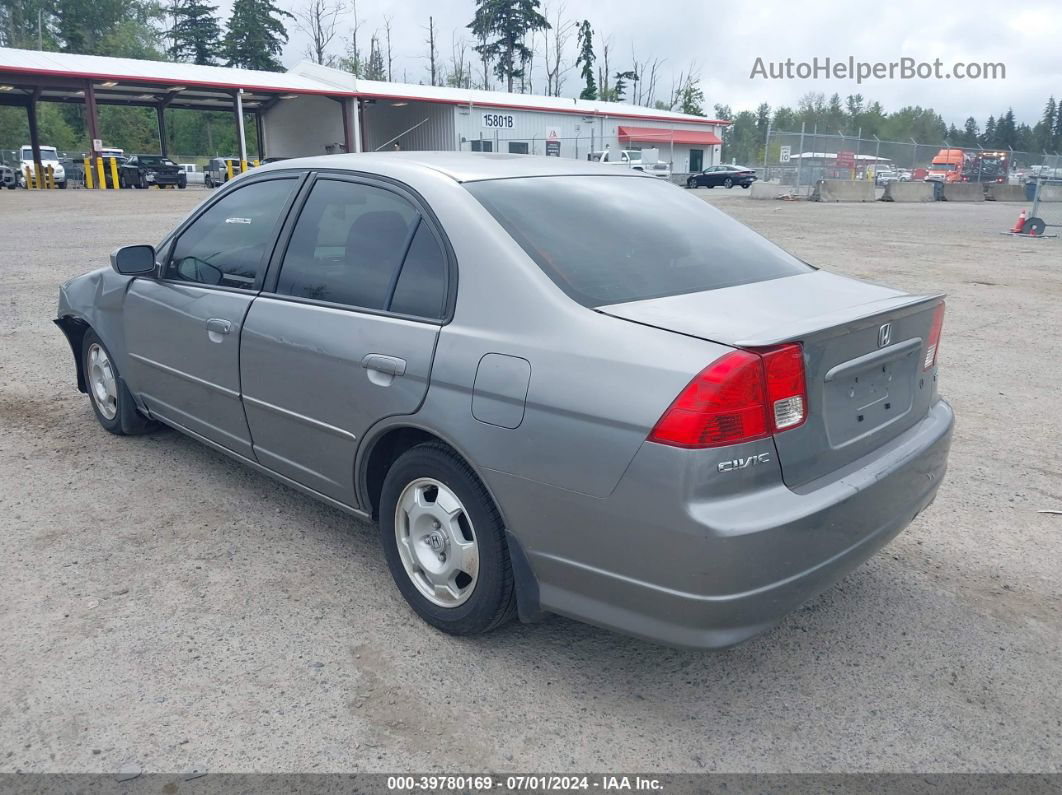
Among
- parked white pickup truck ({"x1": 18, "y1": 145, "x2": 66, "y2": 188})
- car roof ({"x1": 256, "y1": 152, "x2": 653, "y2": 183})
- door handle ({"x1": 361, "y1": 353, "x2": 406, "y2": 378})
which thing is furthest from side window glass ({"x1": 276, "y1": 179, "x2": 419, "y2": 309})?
parked white pickup truck ({"x1": 18, "y1": 145, "x2": 66, "y2": 188})

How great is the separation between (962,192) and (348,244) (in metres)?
39.2

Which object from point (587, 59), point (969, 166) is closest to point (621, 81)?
point (587, 59)

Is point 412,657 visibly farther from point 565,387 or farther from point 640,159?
point 640,159

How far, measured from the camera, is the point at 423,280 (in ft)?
9.92

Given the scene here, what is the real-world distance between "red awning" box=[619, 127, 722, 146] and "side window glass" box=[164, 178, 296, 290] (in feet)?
158

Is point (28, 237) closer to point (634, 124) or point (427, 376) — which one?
point (427, 376)

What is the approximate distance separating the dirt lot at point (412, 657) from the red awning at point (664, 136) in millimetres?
48778

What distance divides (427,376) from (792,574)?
130 centimetres

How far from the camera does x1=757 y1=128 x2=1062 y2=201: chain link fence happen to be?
3253 cm

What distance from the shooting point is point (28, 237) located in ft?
52.3

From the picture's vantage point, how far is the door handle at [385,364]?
2943 millimetres

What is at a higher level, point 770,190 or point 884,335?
point 770,190

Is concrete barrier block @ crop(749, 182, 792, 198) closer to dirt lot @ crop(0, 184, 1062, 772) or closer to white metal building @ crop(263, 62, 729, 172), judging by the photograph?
white metal building @ crop(263, 62, 729, 172)

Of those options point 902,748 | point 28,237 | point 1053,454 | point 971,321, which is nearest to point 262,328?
point 902,748
